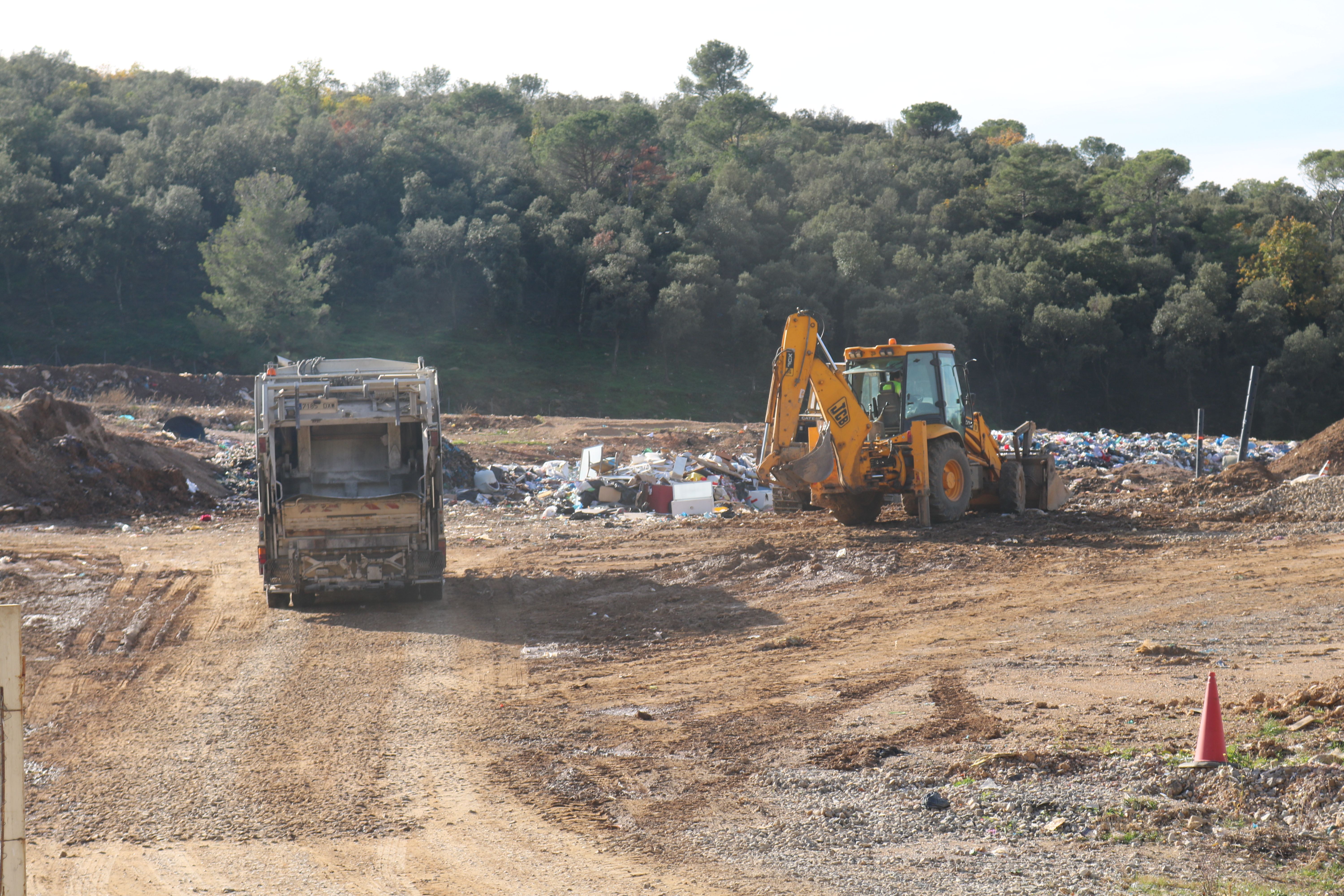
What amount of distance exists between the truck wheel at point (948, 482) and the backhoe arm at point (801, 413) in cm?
109

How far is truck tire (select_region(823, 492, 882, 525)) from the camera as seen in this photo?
15.3 metres

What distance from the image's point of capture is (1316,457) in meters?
18.4

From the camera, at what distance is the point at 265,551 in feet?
36.6

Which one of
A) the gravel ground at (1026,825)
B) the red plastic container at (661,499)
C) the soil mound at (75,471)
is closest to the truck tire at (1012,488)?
the red plastic container at (661,499)

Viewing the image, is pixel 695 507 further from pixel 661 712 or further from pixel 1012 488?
pixel 661 712

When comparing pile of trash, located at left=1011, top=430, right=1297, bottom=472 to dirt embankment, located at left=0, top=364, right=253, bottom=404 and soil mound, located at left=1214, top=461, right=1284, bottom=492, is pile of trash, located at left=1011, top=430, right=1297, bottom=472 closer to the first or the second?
soil mound, located at left=1214, top=461, right=1284, bottom=492

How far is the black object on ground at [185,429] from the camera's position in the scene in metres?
25.5

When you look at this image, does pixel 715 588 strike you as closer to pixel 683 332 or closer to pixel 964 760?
pixel 964 760

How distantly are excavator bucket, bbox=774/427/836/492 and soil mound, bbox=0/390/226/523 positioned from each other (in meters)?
11.9

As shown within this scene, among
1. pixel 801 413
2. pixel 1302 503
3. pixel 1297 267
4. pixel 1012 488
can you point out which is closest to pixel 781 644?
pixel 801 413

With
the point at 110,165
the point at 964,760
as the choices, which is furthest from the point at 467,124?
the point at 964,760

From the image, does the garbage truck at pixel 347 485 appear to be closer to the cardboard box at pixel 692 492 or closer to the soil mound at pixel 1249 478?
the cardboard box at pixel 692 492

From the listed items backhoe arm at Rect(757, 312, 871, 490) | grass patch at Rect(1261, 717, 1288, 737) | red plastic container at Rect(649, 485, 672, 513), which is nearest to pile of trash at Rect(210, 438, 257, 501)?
red plastic container at Rect(649, 485, 672, 513)

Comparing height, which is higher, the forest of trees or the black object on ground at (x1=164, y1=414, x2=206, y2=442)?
the forest of trees
